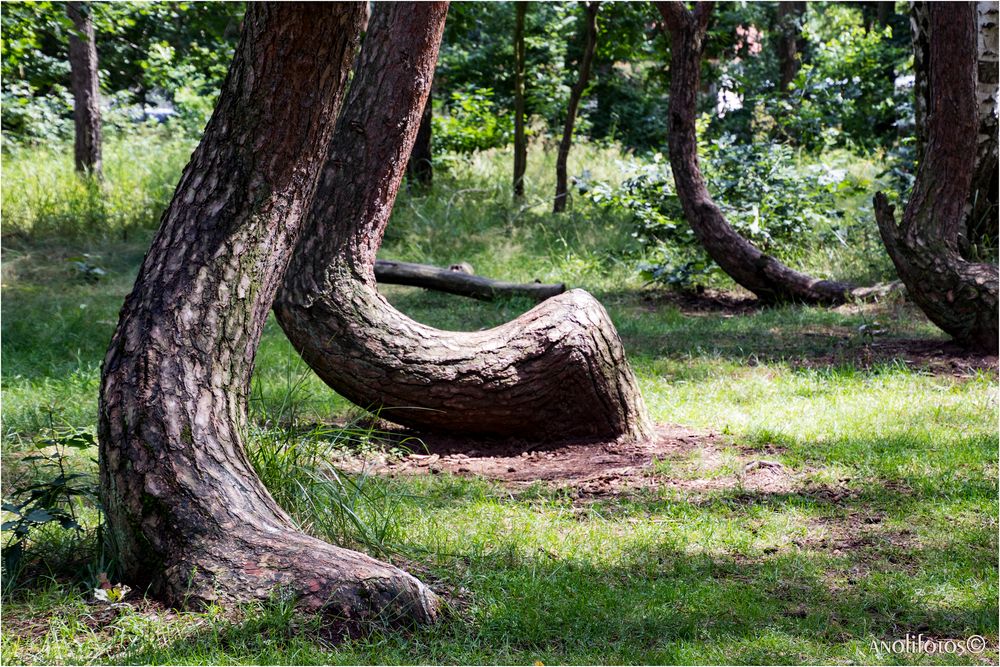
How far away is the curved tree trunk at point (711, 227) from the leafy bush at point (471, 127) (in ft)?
21.7

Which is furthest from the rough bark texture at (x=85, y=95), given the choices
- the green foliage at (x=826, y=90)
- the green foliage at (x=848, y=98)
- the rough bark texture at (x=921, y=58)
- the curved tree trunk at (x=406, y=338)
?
the rough bark texture at (x=921, y=58)

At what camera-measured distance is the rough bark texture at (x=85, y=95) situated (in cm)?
1287

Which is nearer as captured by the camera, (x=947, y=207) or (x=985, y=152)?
(x=947, y=207)

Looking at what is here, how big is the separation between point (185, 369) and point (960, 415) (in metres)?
4.64

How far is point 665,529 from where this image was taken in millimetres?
4297

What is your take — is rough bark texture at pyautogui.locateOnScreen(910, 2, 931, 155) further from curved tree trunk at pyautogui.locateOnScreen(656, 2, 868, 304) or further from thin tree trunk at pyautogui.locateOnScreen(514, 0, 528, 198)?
thin tree trunk at pyautogui.locateOnScreen(514, 0, 528, 198)

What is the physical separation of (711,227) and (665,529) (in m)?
6.07

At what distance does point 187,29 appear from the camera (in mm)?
19203

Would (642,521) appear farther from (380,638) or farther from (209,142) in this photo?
(209,142)

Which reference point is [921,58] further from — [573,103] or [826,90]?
[826,90]

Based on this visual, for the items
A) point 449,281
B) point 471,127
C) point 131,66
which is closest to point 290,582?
point 449,281

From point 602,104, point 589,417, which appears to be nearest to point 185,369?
point 589,417

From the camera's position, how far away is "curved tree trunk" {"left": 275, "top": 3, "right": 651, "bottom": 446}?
5.37 m

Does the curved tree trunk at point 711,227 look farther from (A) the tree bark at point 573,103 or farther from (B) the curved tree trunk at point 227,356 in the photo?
(B) the curved tree trunk at point 227,356
